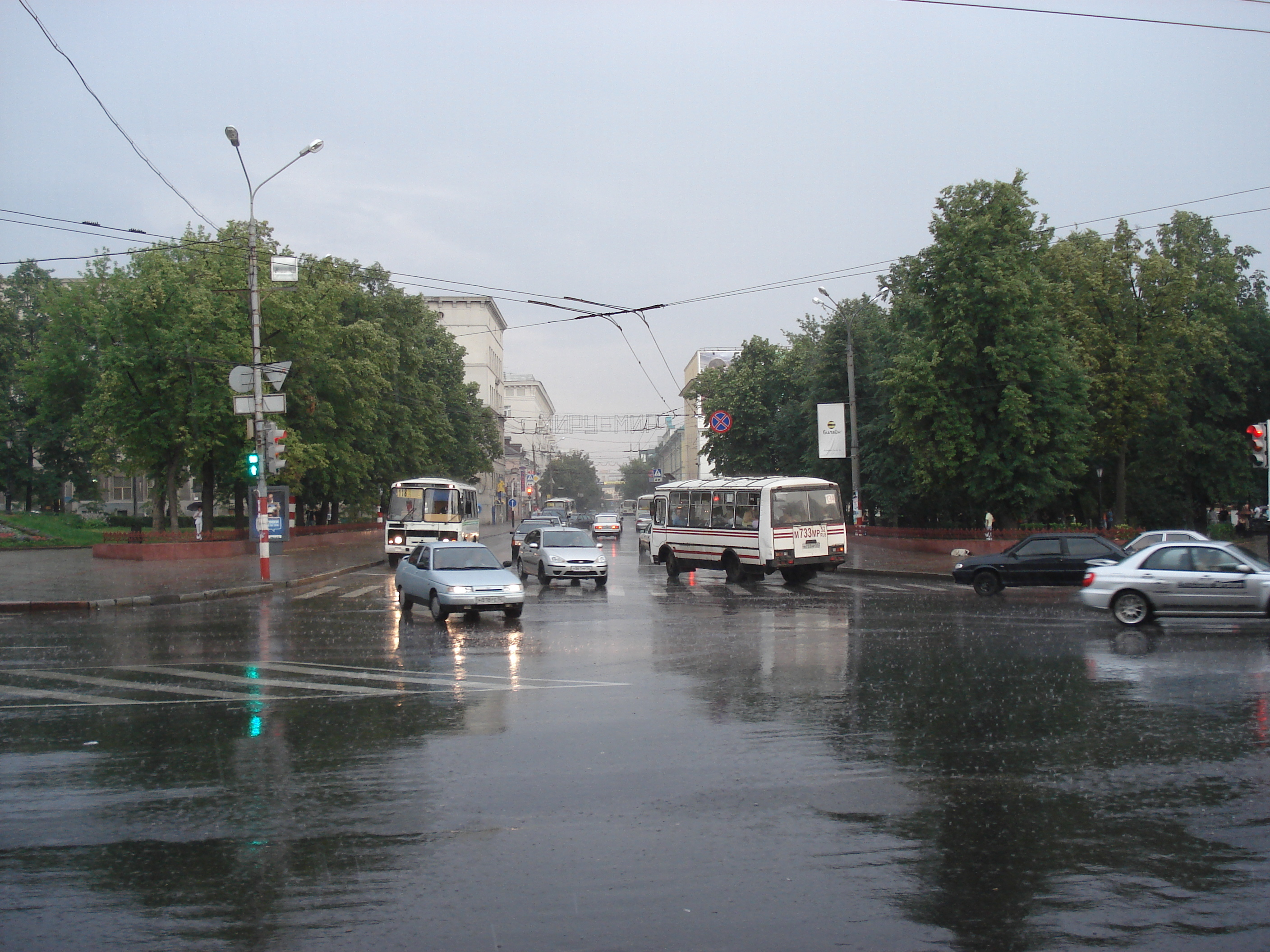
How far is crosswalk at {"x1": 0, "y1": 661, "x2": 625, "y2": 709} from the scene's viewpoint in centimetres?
1045

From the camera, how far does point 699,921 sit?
15.5 feet

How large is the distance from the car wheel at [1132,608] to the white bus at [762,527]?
11.1 meters

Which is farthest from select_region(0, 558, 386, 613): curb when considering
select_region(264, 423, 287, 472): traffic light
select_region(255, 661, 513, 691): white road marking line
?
select_region(255, 661, 513, 691): white road marking line

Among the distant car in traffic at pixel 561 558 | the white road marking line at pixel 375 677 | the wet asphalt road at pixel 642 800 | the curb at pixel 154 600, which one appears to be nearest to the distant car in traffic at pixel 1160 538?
the wet asphalt road at pixel 642 800

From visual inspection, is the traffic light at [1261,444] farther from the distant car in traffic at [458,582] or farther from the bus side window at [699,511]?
the distant car in traffic at [458,582]

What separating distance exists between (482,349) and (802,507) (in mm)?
99950

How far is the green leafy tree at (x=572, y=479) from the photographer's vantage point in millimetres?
165250

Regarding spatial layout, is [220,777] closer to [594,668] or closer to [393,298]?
[594,668]

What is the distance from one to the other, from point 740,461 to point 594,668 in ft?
176

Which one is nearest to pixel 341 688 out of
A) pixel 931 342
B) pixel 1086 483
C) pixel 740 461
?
pixel 931 342

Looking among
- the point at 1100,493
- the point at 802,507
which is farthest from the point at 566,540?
the point at 1100,493

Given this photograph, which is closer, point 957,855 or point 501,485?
point 957,855

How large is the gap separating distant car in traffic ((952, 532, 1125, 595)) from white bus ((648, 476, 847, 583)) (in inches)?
166

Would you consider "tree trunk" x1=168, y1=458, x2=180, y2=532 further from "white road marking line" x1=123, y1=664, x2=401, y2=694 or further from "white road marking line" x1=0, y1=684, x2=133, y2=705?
"white road marking line" x1=0, y1=684, x2=133, y2=705
